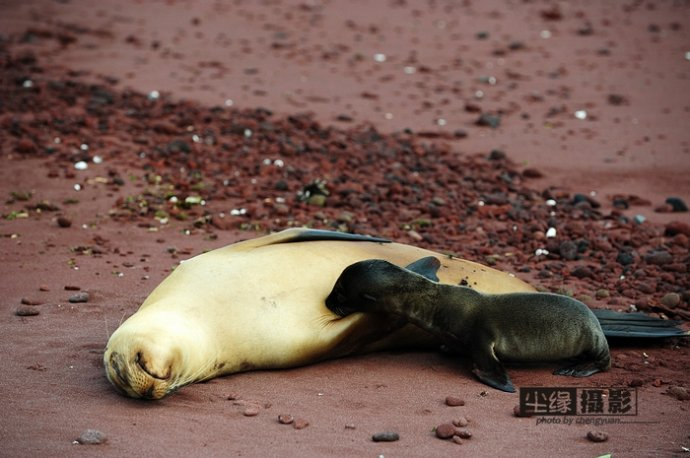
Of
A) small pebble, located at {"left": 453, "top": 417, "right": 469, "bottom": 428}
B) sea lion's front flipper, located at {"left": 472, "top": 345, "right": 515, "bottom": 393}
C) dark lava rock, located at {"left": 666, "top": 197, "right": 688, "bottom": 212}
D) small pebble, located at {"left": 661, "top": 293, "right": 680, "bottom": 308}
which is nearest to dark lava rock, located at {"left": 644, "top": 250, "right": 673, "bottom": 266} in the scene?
small pebble, located at {"left": 661, "top": 293, "right": 680, "bottom": 308}

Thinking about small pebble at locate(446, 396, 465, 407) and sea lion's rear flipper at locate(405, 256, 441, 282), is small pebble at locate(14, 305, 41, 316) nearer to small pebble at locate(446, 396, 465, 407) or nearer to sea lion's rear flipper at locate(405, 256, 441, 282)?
sea lion's rear flipper at locate(405, 256, 441, 282)

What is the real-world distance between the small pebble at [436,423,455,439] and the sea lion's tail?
149cm

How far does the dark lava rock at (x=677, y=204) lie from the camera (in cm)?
833

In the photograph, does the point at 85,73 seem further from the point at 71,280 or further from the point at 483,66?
the point at 71,280

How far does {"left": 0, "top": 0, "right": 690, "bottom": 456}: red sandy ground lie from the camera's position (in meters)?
4.21

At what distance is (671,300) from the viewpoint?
6016mm

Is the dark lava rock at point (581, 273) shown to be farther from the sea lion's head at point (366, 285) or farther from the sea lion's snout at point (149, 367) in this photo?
the sea lion's snout at point (149, 367)

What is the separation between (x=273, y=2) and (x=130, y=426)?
12.9 meters

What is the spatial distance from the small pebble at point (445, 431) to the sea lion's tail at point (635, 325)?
4.88 feet

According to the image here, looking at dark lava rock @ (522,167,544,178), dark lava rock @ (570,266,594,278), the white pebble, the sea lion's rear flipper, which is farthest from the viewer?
the white pebble

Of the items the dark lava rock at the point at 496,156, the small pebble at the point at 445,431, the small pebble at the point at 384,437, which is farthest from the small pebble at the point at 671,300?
the dark lava rock at the point at 496,156

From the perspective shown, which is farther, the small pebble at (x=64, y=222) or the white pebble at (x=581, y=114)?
the white pebble at (x=581, y=114)

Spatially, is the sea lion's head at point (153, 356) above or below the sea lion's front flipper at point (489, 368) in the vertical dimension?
above

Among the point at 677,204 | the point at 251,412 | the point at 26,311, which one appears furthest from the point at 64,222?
the point at 677,204
